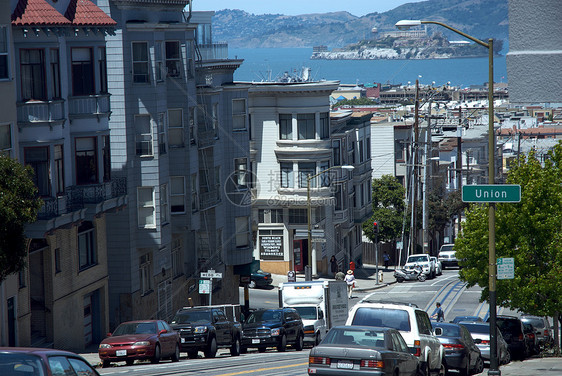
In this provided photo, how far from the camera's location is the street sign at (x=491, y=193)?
1916 centimetres

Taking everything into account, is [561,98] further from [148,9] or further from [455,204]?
[455,204]

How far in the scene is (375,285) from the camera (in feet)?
208

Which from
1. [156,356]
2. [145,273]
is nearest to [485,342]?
[156,356]

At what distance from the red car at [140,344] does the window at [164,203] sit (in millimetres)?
12712

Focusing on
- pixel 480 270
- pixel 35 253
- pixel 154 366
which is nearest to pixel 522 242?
pixel 480 270

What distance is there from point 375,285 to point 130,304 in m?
29.5

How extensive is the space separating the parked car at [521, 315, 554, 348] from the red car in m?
15.9

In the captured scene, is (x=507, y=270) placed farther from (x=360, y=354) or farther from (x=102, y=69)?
(x=102, y=69)

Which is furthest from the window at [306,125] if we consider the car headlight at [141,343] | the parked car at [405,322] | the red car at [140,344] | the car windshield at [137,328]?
the parked car at [405,322]

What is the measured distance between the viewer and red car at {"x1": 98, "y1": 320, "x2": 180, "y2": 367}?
25375 mm

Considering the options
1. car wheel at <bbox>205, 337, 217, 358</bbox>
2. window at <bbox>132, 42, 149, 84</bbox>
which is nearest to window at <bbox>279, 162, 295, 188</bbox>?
window at <bbox>132, 42, 149, 84</bbox>

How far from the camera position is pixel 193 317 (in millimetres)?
29453

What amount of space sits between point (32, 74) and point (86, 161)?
438 cm

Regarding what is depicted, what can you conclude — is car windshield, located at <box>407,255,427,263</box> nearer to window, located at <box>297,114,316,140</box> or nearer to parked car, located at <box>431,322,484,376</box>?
window, located at <box>297,114,316,140</box>
